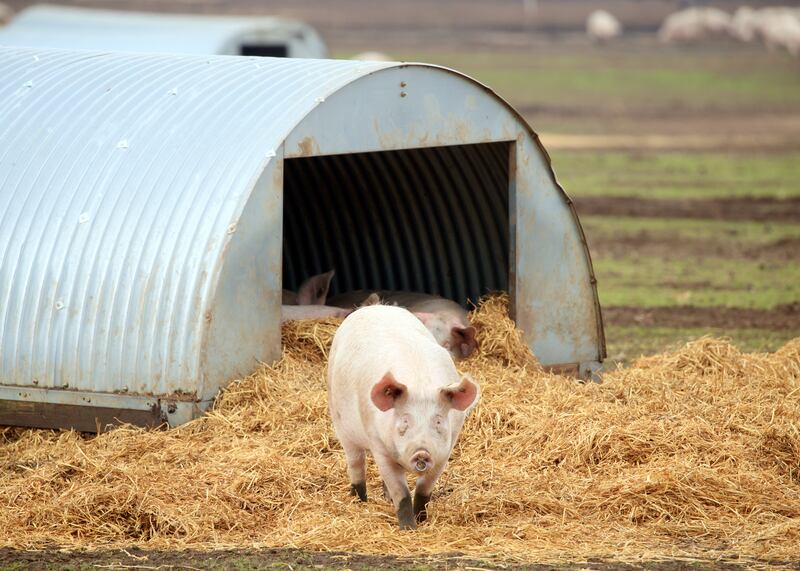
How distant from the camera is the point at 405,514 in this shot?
670 centimetres

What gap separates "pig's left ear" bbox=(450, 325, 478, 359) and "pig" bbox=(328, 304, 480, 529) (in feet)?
6.23

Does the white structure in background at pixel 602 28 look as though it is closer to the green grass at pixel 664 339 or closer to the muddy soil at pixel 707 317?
the muddy soil at pixel 707 317

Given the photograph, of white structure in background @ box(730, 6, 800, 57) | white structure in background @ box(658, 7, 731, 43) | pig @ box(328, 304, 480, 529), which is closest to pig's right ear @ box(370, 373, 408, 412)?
pig @ box(328, 304, 480, 529)

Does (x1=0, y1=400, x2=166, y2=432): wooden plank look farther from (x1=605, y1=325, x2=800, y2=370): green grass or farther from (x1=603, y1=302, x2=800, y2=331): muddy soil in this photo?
(x1=603, y1=302, x2=800, y2=331): muddy soil

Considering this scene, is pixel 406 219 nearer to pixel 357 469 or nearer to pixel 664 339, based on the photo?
pixel 664 339

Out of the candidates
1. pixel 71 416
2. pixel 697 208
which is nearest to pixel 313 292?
pixel 71 416

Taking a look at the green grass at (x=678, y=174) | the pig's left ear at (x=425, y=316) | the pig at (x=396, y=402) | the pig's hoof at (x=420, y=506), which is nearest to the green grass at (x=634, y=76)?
the green grass at (x=678, y=174)

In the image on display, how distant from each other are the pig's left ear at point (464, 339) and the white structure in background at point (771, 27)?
40.6m

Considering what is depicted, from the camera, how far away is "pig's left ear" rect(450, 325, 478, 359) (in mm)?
9391

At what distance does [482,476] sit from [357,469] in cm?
83

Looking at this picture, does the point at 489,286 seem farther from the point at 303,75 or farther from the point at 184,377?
the point at 184,377

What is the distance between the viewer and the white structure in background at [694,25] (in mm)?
51344

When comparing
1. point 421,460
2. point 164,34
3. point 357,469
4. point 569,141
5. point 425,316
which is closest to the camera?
point 421,460

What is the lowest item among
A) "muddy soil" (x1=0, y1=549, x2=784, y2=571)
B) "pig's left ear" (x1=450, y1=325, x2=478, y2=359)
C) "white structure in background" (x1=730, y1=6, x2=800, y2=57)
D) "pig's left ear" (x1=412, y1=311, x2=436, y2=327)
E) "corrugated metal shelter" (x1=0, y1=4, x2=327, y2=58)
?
"muddy soil" (x1=0, y1=549, x2=784, y2=571)
